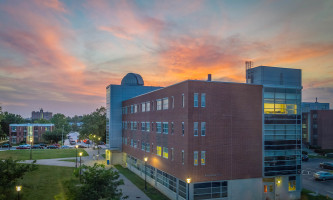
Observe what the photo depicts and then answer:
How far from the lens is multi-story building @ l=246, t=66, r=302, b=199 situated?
3206 cm

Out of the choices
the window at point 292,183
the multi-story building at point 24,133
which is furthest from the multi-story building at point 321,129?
the multi-story building at point 24,133

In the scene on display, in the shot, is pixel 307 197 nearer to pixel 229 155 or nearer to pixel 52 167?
pixel 229 155

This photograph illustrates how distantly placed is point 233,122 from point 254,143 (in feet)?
13.4

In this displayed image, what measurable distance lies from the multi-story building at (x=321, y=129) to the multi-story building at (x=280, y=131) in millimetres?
60518

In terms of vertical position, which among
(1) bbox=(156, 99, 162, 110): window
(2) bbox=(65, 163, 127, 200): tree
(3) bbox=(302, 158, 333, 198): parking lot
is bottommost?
(3) bbox=(302, 158, 333, 198): parking lot

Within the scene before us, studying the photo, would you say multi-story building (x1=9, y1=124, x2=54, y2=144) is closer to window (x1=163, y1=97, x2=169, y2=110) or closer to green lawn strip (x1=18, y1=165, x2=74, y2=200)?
green lawn strip (x1=18, y1=165, x2=74, y2=200)

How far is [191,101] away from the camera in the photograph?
2859cm

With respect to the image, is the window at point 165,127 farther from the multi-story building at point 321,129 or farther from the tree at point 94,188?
the multi-story building at point 321,129

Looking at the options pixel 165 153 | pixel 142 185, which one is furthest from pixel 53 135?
pixel 165 153

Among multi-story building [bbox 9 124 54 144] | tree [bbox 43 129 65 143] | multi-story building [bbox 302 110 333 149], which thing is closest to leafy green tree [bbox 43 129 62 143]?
tree [bbox 43 129 65 143]

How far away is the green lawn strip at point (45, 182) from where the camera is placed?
3284cm

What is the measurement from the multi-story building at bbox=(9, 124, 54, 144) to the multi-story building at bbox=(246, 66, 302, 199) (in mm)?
106877

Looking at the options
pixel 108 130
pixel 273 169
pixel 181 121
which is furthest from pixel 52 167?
pixel 273 169

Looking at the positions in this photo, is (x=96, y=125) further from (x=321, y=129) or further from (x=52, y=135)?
(x=321, y=129)
